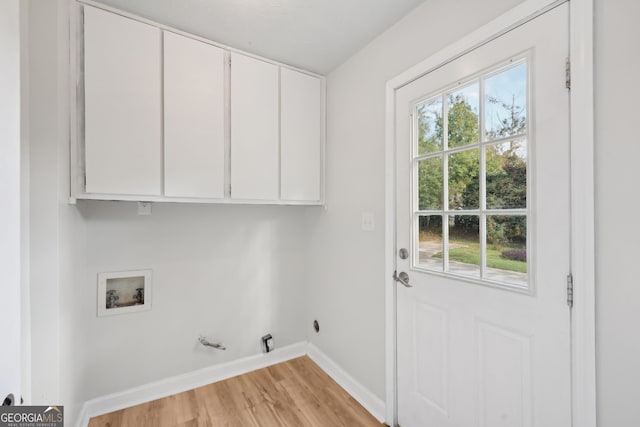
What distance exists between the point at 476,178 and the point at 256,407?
1.87 m

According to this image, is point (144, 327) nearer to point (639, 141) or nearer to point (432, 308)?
point (432, 308)

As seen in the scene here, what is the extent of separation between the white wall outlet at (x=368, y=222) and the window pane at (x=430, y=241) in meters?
0.33

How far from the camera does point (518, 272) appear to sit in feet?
3.59

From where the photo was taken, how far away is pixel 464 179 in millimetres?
1276

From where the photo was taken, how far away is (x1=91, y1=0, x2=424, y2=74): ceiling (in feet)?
4.76

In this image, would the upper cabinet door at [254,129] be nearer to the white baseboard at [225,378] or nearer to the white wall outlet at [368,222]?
the white wall outlet at [368,222]

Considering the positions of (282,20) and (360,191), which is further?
(360,191)

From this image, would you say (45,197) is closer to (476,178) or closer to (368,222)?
(368,222)

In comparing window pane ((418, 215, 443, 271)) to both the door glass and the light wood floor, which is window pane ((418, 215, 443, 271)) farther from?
the light wood floor

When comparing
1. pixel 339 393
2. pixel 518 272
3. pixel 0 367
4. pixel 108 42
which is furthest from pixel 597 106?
pixel 108 42

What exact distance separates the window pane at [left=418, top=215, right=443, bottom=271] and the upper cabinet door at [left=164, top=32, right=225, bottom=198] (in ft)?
4.13

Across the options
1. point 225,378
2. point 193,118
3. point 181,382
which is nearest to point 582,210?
point 193,118

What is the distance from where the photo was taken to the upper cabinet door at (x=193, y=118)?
1.61 m

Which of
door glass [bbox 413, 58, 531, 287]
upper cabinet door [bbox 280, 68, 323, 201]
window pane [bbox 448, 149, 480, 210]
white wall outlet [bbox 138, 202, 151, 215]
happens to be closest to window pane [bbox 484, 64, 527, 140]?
door glass [bbox 413, 58, 531, 287]
